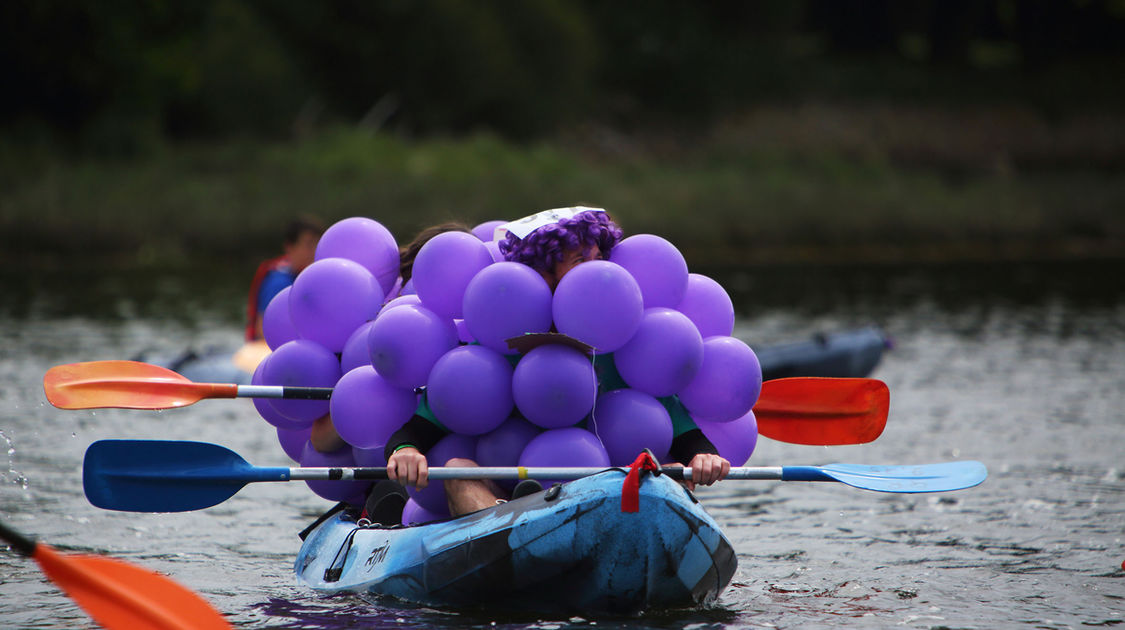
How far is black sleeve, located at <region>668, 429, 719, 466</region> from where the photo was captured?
5.55 meters

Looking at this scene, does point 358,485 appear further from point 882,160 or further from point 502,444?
point 882,160

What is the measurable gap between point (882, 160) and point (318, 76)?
13.3 meters

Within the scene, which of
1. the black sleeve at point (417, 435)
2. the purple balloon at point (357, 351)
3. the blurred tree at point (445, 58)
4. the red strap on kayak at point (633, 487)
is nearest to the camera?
the red strap on kayak at point (633, 487)

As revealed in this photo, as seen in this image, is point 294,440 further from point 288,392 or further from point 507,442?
point 507,442

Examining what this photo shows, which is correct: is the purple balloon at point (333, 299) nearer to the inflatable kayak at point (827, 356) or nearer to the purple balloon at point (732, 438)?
the purple balloon at point (732, 438)

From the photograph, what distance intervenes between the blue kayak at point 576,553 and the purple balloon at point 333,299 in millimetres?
1017

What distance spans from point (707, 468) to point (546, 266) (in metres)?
0.98

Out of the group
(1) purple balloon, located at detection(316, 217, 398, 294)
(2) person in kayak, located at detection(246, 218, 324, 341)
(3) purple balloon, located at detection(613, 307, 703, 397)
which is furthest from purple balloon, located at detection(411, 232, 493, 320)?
(2) person in kayak, located at detection(246, 218, 324, 341)

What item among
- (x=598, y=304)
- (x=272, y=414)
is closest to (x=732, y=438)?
(x=598, y=304)

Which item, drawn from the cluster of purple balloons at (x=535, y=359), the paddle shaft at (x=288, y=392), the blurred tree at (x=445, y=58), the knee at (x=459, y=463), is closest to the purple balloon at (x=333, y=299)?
the cluster of purple balloons at (x=535, y=359)

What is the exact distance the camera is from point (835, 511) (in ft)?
26.9

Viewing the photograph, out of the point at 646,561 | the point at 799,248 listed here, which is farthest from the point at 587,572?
the point at 799,248

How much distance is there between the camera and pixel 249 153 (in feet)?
89.6

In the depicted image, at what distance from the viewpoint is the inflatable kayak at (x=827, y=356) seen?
12031 millimetres
